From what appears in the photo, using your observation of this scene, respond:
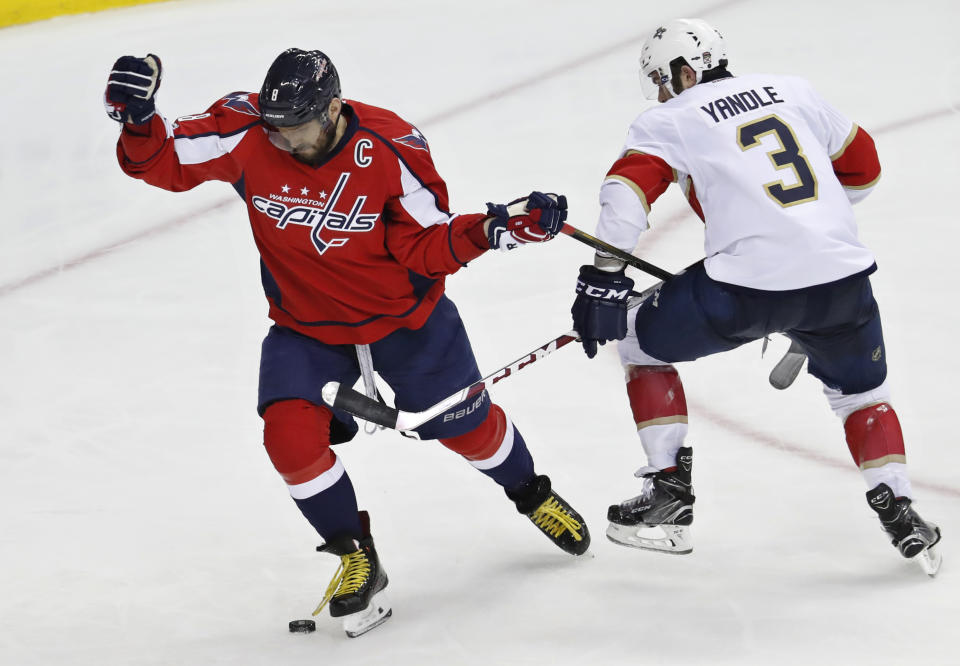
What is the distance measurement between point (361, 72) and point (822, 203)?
4271 mm

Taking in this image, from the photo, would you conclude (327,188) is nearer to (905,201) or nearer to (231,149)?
(231,149)

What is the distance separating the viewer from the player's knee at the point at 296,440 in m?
2.76

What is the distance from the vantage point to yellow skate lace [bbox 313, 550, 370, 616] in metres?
2.82

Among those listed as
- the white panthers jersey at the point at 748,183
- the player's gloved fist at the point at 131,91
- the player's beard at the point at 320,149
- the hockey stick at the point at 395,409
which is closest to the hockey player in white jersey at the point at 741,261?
the white panthers jersey at the point at 748,183

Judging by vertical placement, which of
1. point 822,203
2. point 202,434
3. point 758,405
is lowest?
point 758,405

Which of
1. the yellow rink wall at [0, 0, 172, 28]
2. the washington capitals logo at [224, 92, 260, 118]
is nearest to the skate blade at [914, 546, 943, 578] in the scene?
the washington capitals logo at [224, 92, 260, 118]

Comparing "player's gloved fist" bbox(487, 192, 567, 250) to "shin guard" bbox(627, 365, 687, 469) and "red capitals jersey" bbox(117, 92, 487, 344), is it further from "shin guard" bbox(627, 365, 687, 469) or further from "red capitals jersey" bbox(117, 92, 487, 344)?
"shin guard" bbox(627, 365, 687, 469)

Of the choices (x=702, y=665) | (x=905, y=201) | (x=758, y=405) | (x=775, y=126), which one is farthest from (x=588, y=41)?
(x=702, y=665)

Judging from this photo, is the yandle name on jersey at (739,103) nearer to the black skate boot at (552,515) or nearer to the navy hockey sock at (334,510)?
the black skate boot at (552,515)

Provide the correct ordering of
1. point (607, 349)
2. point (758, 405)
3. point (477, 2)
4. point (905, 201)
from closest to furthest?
point (758, 405) < point (607, 349) < point (905, 201) < point (477, 2)

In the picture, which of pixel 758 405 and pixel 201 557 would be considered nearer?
pixel 201 557

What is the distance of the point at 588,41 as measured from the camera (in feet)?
22.6

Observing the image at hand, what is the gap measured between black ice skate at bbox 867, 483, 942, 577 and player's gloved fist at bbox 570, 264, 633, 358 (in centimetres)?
67

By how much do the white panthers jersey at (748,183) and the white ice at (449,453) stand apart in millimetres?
722
